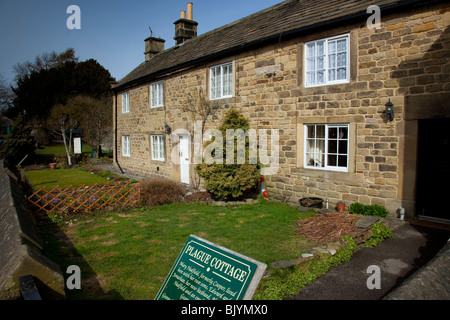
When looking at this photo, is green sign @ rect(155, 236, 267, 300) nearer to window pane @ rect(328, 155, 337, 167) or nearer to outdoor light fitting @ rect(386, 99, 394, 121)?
outdoor light fitting @ rect(386, 99, 394, 121)

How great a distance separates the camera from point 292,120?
10.6 metres

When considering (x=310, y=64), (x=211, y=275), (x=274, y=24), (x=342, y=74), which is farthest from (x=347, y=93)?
(x=211, y=275)

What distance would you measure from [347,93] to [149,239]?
684 cm

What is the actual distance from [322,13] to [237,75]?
3.86 meters

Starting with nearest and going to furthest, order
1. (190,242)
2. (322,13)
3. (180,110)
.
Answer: (190,242)
(322,13)
(180,110)

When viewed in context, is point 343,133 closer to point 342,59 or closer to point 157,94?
point 342,59

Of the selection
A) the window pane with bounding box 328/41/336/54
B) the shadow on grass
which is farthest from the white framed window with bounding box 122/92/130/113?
the window pane with bounding box 328/41/336/54

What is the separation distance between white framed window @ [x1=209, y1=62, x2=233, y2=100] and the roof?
0.50 metres

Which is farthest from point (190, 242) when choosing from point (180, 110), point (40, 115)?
point (40, 115)

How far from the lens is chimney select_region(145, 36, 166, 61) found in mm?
23094

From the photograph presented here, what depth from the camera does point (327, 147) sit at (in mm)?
9820

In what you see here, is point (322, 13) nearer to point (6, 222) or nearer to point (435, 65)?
point (435, 65)

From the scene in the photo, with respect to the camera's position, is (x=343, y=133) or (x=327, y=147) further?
(x=327, y=147)
